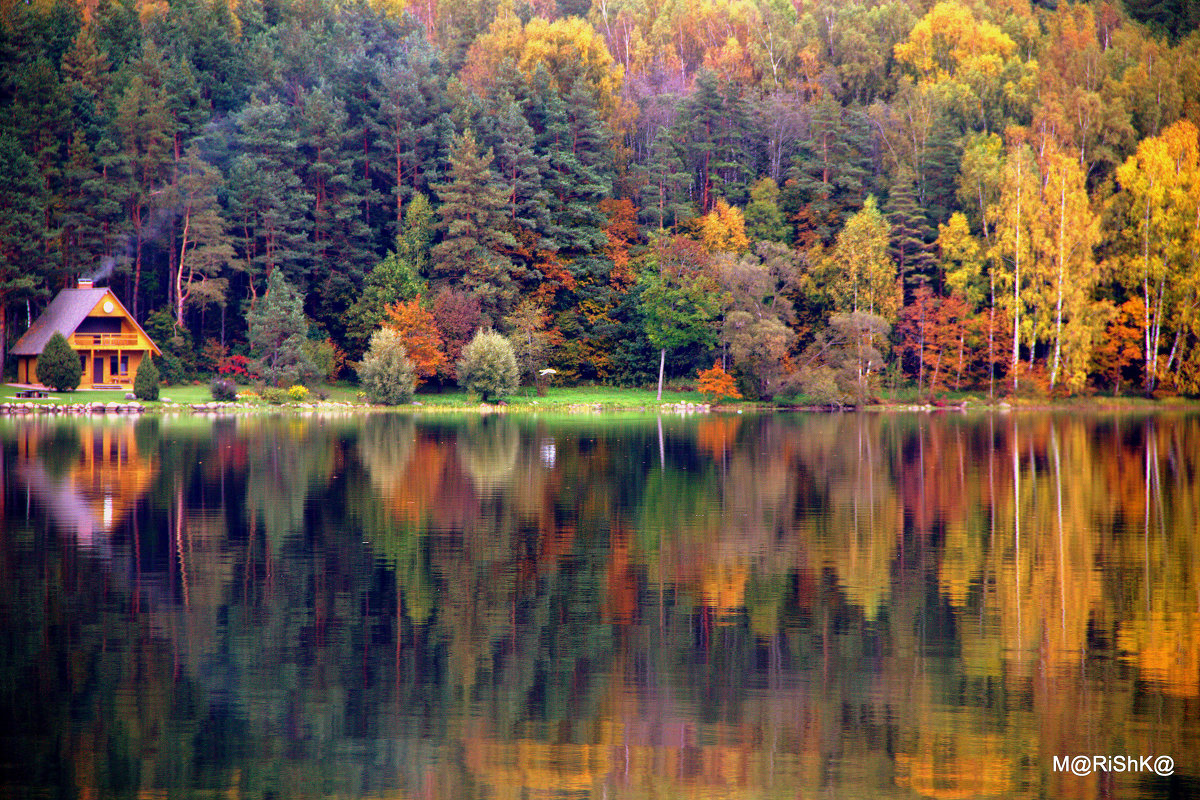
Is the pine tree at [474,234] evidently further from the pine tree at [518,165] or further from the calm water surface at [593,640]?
the calm water surface at [593,640]

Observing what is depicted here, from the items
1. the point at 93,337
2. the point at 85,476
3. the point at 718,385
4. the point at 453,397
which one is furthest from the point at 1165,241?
the point at 93,337

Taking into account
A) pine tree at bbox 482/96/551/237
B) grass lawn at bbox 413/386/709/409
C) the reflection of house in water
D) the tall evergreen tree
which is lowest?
the reflection of house in water

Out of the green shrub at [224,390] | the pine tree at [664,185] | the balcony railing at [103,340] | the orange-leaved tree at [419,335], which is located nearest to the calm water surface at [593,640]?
the green shrub at [224,390]

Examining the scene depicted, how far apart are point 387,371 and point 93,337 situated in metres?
16.8

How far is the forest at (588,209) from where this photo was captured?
210 feet

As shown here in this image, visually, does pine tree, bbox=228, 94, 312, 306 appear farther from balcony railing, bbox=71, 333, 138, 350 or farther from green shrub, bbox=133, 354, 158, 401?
green shrub, bbox=133, 354, 158, 401

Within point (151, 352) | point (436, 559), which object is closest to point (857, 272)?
point (151, 352)

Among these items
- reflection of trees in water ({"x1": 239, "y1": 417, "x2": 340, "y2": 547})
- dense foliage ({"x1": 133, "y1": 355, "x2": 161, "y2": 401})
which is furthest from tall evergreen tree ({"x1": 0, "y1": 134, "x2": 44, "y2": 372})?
reflection of trees in water ({"x1": 239, "y1": 417, "x2": 340, "y2": 547})

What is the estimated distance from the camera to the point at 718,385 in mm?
65562

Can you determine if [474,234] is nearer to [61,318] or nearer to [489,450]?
[61,318]

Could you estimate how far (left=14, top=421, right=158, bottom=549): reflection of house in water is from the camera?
18.8m

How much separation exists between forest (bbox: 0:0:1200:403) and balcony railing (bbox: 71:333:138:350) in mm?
2762

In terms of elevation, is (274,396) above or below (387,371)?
below

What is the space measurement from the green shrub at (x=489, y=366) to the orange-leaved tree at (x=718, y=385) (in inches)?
451
